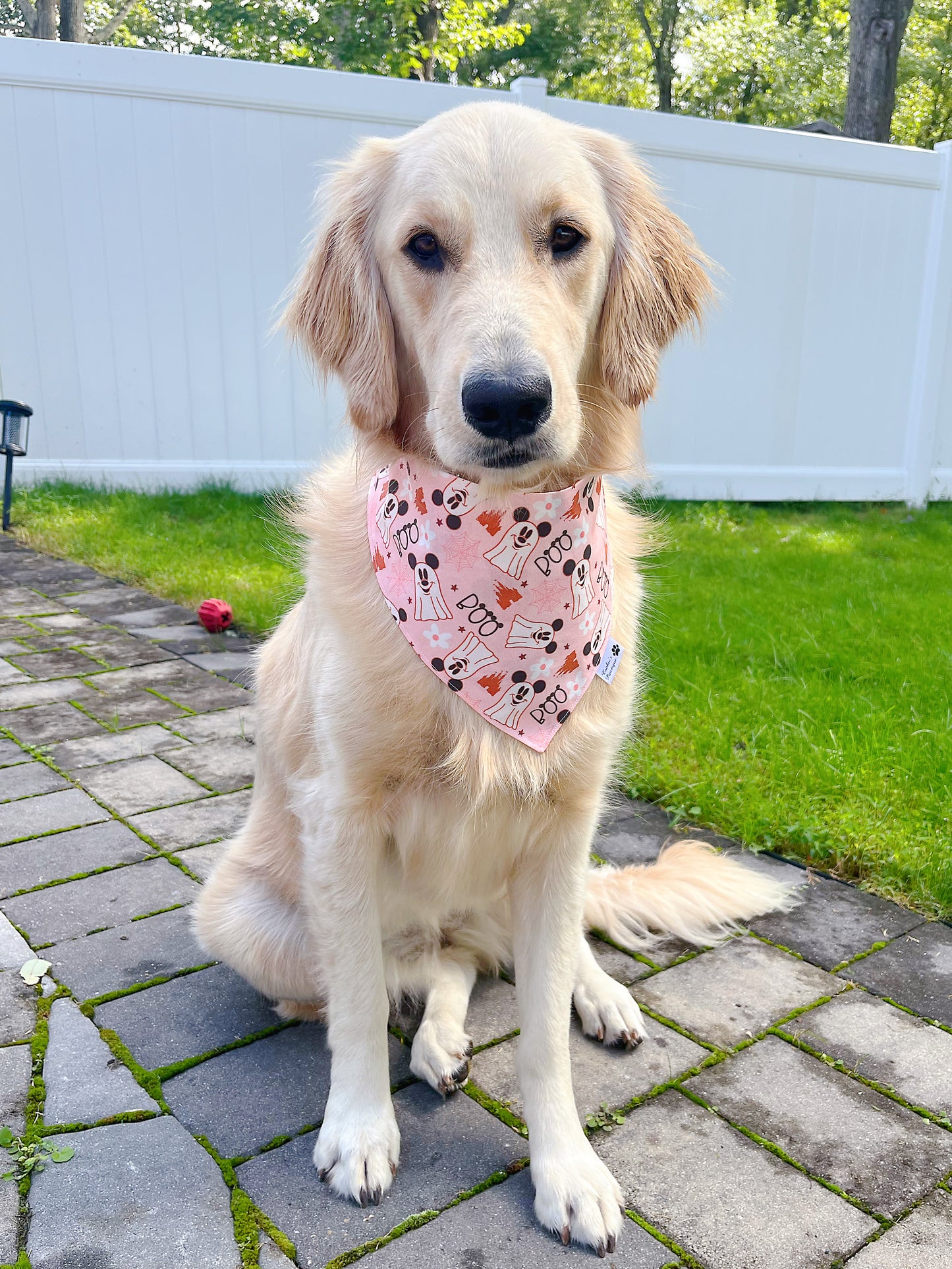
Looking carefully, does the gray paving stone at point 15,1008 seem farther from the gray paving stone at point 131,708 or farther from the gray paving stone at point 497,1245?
the gray paving stone at point 131,708

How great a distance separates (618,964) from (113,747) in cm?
197

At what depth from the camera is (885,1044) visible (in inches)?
80.8

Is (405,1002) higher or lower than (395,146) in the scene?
lower

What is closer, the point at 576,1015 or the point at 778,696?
the point at 576,1015

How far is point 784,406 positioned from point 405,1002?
266 inches

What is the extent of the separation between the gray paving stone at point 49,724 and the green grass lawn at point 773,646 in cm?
89

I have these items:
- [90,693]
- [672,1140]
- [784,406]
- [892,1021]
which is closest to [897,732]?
[892,1021]

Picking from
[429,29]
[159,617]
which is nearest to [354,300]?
[159,617]

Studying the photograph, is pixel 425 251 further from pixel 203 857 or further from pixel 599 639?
pixel 203 857

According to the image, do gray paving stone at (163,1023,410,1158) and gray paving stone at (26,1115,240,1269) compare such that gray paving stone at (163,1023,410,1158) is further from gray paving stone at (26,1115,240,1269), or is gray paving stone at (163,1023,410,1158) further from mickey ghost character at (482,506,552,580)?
mickey ghost character at (482,506,552,580)

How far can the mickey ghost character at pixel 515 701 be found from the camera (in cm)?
182

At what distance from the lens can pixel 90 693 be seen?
12.9 feet

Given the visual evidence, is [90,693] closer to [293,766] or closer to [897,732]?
[293,766]

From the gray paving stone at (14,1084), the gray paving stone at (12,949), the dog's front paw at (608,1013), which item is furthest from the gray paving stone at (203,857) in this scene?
the dog's front paw at (608,1013)
